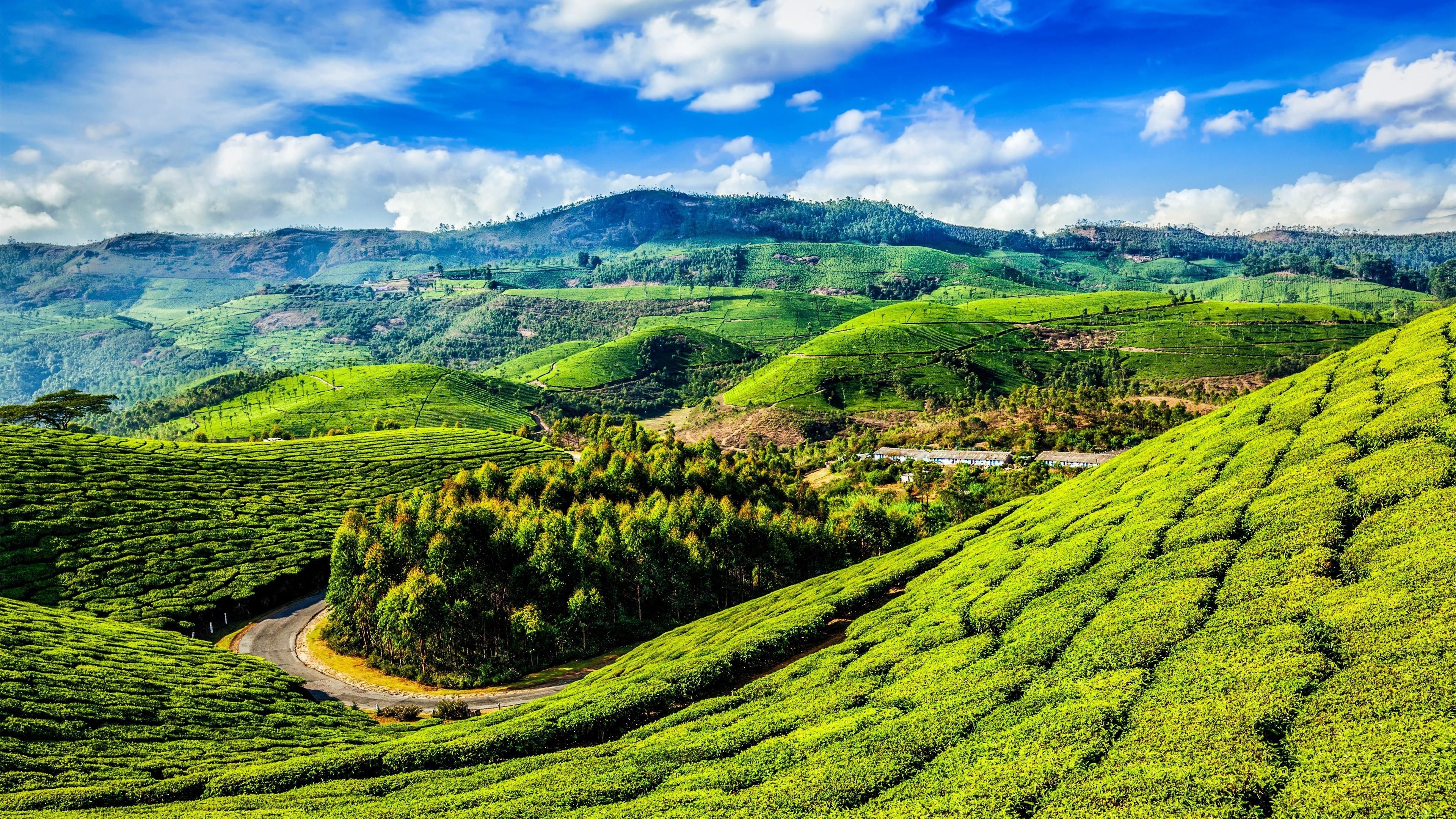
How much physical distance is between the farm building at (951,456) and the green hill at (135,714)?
104 meters

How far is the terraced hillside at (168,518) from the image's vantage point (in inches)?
2739

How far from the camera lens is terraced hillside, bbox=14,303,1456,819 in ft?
56.5

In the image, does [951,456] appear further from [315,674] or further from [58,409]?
[58,409]

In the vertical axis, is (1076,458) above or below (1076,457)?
below

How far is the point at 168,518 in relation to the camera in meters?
81.6

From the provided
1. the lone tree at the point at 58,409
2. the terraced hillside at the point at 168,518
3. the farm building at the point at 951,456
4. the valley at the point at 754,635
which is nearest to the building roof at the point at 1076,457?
the farm building at the point at 951,456

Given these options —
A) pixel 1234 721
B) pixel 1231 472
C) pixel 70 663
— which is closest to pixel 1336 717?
pixel 1234 721

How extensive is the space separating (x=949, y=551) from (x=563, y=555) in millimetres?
36213

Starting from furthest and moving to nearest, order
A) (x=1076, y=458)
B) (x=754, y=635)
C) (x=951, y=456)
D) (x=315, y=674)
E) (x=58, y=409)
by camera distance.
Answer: (x=58, y=409)
(x=951, y=456)
(x=1076, y=458)
(x=315, y=674)
(x=754, y=635)

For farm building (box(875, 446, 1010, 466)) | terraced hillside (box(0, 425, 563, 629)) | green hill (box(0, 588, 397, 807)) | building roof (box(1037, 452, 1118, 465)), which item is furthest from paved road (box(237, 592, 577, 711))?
building roof (box(1037, 452, 1118, 465))

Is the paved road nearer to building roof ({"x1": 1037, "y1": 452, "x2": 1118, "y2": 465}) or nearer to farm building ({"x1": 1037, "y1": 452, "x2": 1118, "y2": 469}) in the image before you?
farm building ({"x1": 1037, "y1": 452, "x2": 1118, "y2": 469})

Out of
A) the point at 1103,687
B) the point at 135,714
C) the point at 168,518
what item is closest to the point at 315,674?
the point at 135,714

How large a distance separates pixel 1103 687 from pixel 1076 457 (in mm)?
107336

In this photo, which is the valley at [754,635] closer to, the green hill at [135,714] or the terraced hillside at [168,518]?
the green hill at [135,714]
